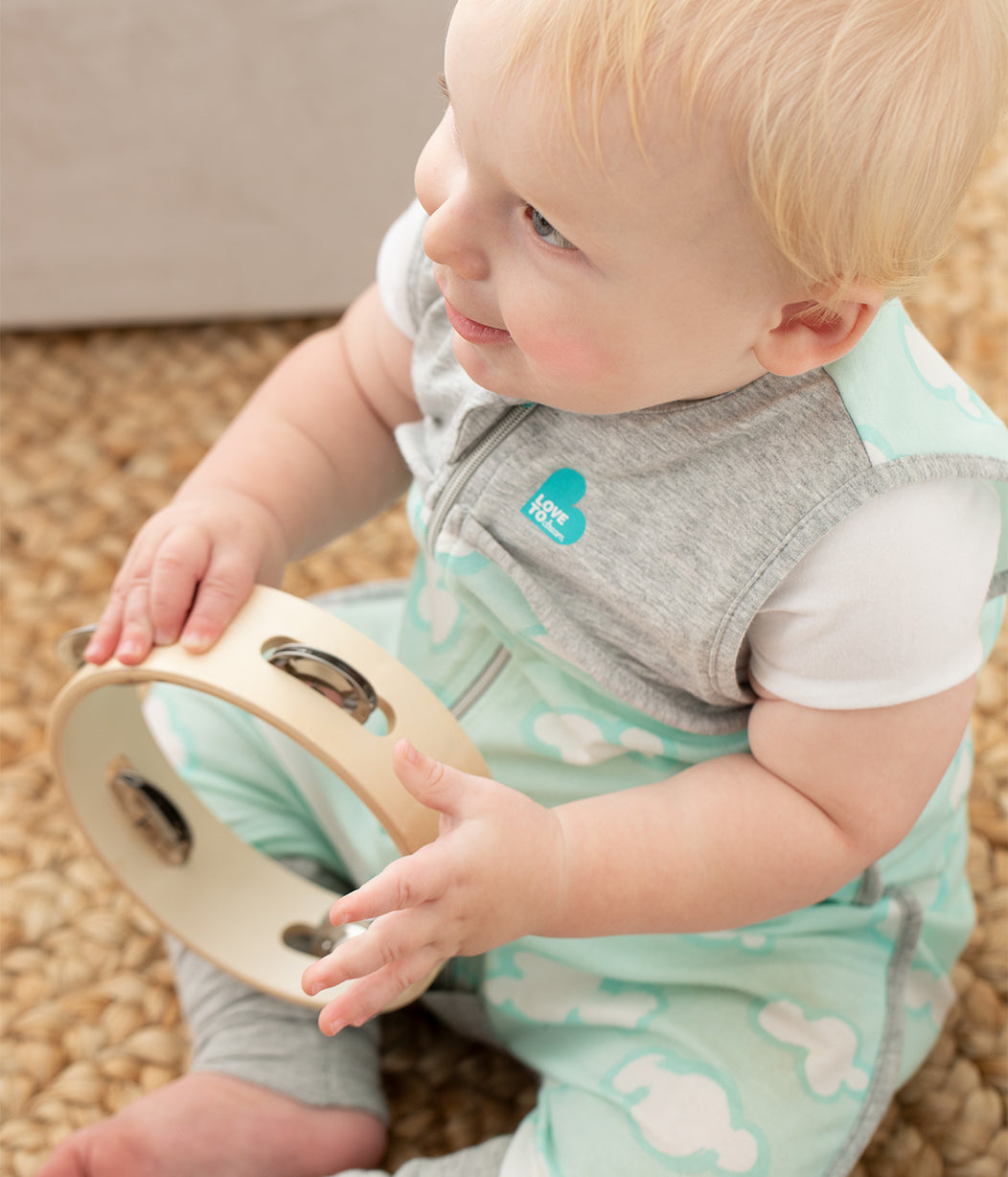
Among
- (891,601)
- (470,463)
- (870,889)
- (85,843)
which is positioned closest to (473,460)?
(470,463)

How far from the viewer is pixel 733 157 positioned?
42cm

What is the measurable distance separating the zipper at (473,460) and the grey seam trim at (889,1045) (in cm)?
34

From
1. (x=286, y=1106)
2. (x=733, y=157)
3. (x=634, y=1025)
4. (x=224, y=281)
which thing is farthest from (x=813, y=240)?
(x=224, y=281)

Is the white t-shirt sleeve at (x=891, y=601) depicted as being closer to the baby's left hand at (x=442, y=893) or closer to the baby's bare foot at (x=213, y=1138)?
the baby's left hand at (x=442, y=893)

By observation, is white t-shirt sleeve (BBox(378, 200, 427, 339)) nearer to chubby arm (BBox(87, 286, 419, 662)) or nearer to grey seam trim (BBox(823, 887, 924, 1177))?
chubby arm (BBox(87, 286, 419, 662))

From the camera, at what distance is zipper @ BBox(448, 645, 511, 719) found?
0.69 m

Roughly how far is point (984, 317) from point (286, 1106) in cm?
93

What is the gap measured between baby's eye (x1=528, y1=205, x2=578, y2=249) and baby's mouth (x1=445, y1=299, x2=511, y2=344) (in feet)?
0.20

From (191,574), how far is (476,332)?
9.1 inches

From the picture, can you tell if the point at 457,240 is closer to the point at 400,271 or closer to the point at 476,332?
the point at 476,332

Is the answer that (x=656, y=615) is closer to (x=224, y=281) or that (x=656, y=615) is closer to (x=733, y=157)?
(x=733, y=157)

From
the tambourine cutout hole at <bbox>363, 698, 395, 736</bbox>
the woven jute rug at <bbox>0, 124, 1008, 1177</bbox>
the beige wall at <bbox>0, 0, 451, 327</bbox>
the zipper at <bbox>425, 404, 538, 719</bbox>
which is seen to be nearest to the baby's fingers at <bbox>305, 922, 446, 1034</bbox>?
the tambourine cutout hole at <bbox>363, 698, 395, 736</bbox>

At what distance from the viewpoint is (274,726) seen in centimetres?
57

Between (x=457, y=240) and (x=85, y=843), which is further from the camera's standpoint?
(x=85, y=843)
